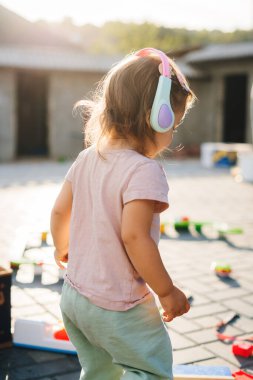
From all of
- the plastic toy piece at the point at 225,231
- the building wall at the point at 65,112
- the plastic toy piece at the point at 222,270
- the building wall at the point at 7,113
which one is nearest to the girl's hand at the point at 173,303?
the plastic toy piece at the point at 222,270

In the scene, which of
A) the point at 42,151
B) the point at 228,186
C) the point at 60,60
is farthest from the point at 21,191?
the point at 42,151

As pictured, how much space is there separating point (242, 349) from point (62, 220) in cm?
162

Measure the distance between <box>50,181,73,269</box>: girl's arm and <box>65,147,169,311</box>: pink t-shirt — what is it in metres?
0.09

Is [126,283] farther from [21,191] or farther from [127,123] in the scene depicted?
[21,191]

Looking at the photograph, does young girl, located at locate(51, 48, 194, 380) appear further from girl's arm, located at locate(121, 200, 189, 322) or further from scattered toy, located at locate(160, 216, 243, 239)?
scattered toy, located at locate(160, 216, 243, 239)

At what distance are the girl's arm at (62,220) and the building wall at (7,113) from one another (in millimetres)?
15369

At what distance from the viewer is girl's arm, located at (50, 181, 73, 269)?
7.51ft

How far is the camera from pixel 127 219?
196 cm

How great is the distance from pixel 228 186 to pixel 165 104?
10007 millimetres

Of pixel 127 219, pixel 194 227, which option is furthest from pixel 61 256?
pixel 194 227

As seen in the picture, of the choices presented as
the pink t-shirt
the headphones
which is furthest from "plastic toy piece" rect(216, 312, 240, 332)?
the headphones

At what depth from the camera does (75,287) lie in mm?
2188

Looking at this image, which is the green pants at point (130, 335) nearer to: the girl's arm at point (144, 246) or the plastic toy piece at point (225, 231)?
the girl's arm at point (144, 246)

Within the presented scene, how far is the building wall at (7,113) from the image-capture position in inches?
679
